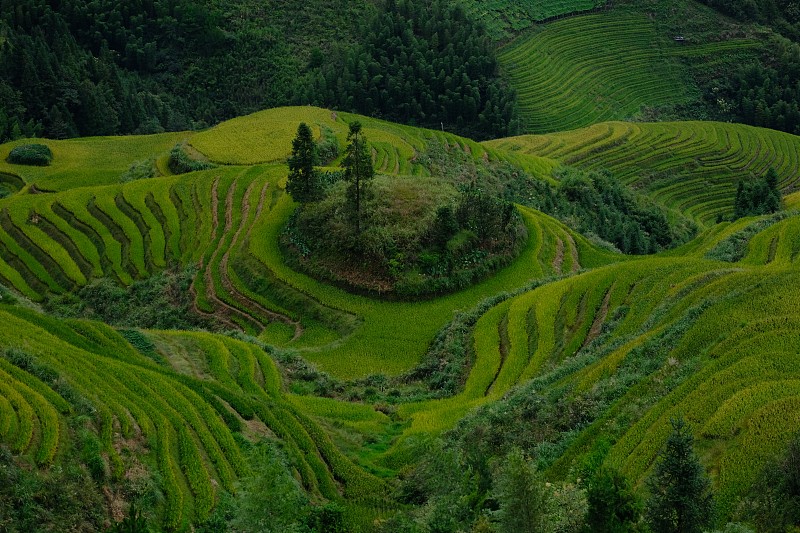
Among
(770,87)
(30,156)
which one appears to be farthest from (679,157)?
(30,156)

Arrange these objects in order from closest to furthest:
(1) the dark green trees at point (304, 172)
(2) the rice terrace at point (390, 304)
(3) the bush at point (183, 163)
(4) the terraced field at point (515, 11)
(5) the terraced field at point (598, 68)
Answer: (2) the rice terrace at point (390, 304)
(1) the dark green trees at point (304, 172)
(3) the bush at point (183, 163)
(5) the terraced field at point (598, 68)
(4) the terraced field at point (515, 11)

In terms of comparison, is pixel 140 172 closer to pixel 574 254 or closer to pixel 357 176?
pixel 357 176

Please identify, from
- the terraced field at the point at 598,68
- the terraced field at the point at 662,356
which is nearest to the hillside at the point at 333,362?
the terraced field at the point at 662,356

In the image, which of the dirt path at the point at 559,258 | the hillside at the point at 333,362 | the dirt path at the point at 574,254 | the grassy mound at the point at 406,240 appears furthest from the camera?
the dirt path at the point at 574,254

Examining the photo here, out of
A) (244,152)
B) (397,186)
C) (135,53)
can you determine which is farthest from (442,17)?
(397,186)

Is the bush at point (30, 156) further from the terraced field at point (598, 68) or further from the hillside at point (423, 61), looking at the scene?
the terraced field at point (598, 68)

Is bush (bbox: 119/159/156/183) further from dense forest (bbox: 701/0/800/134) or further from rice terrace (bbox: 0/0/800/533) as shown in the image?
dense forest (bbox: 701/0/800/134)

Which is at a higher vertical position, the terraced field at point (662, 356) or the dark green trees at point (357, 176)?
the dark green trees at point (357, 176)

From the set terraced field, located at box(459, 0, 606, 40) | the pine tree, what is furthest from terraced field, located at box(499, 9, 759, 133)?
the pine tree
